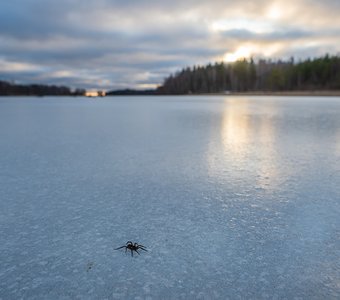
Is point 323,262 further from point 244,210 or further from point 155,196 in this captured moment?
point 155,196

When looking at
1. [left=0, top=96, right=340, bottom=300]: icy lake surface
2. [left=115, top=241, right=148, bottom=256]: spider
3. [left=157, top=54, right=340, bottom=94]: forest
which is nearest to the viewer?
[left=0, top=96, right=340, bottom=300]: icy lake surface

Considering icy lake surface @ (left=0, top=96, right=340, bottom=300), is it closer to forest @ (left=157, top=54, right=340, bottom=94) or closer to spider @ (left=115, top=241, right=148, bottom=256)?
spider @ (left=115, top=241, right=148, bottom=256)

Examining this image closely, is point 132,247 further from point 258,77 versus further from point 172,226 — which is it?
point 258,77

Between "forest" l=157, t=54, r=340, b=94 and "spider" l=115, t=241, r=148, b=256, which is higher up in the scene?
"forest" l=157, t=54, r=340, b=94

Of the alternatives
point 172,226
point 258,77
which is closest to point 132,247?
point 172,226

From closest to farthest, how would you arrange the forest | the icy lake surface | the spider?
the icy lake surface → the spider → the forest

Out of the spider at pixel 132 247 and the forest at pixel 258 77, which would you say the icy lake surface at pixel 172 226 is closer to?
the spider at pixel 132 247

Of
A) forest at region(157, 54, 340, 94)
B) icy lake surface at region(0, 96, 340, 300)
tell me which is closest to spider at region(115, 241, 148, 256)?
icy lake surface at region(0, 96, 340, 300)

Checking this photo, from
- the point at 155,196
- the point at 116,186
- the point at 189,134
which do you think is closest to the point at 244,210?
the point at 155,196
